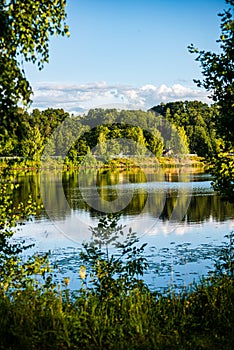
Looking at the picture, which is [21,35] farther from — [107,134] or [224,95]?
[107,134]

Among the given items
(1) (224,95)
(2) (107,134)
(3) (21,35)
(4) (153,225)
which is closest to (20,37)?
(3) (21,35)

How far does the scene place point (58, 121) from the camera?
4003 inches

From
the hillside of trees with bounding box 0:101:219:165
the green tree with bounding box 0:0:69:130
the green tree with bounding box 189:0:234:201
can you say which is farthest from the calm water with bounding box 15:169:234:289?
the hillside of trees with bounding box 0:101:219:165

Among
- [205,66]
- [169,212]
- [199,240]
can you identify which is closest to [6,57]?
[205,66]

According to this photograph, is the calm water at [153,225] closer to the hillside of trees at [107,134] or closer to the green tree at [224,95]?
the green tree at [224,95]

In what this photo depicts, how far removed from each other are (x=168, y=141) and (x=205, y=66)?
279ft

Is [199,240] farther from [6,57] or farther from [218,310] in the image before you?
[6,57]

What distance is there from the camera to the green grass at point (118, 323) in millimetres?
5223

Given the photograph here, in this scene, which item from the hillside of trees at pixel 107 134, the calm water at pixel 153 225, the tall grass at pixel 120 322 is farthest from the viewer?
the hillside of trees at pixel 107 134

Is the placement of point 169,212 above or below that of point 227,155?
below

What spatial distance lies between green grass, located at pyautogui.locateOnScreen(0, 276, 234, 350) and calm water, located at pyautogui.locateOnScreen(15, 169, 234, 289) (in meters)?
4.07

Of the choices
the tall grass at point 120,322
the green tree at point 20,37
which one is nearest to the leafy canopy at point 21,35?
the green tree at point 20,37

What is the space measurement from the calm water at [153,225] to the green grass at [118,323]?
160 inches

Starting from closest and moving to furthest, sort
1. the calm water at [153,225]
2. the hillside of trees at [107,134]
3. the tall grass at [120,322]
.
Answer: the tall grass at [120,322] → the calm water at [153,225] → the hillside of trees at [107,134]
